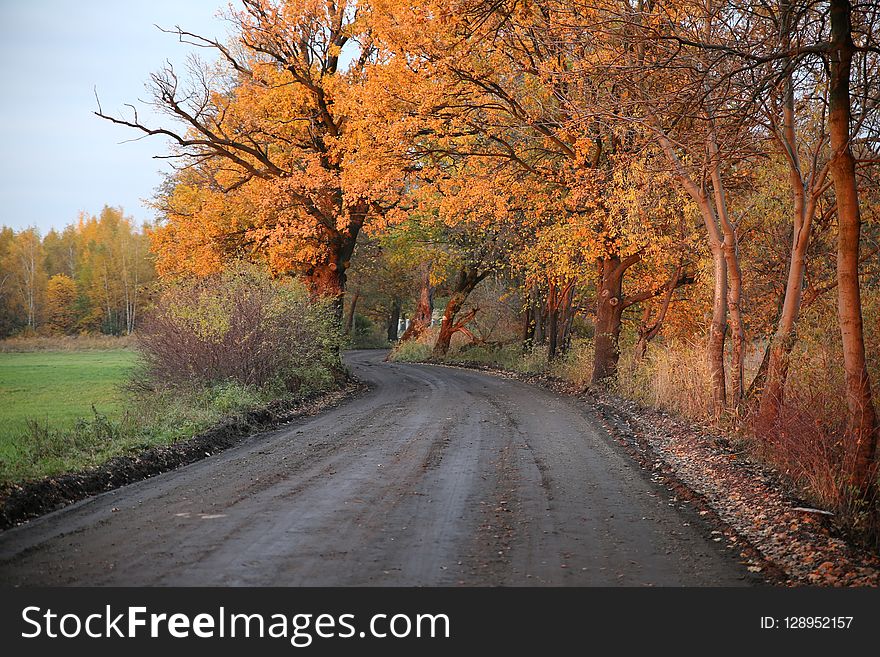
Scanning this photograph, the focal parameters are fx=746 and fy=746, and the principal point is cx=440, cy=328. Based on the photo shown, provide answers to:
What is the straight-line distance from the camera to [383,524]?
22.9ft

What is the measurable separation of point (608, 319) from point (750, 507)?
13.5 m

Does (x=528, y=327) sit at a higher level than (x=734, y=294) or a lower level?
lower

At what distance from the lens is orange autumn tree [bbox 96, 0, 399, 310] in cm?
2231

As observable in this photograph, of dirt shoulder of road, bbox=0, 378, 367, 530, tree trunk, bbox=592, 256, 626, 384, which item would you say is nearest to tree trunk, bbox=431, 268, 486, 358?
tree trunk, bbox=592, 256, 626, 384

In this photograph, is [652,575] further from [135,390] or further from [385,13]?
[385,13]

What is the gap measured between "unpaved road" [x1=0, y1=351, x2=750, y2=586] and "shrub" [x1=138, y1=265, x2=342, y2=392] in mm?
4310

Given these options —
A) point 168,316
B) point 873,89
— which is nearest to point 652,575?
point 873,89

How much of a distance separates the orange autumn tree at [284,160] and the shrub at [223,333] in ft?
16.7

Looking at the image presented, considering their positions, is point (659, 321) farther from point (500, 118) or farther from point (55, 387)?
point (55, 387)

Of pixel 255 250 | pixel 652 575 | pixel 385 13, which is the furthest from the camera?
pixel 255 250

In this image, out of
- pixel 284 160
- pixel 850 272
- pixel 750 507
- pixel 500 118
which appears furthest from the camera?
pixel 284 160

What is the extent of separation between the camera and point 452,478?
30.3ft

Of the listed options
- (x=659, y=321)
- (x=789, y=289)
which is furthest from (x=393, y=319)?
(x=789, y=289)
